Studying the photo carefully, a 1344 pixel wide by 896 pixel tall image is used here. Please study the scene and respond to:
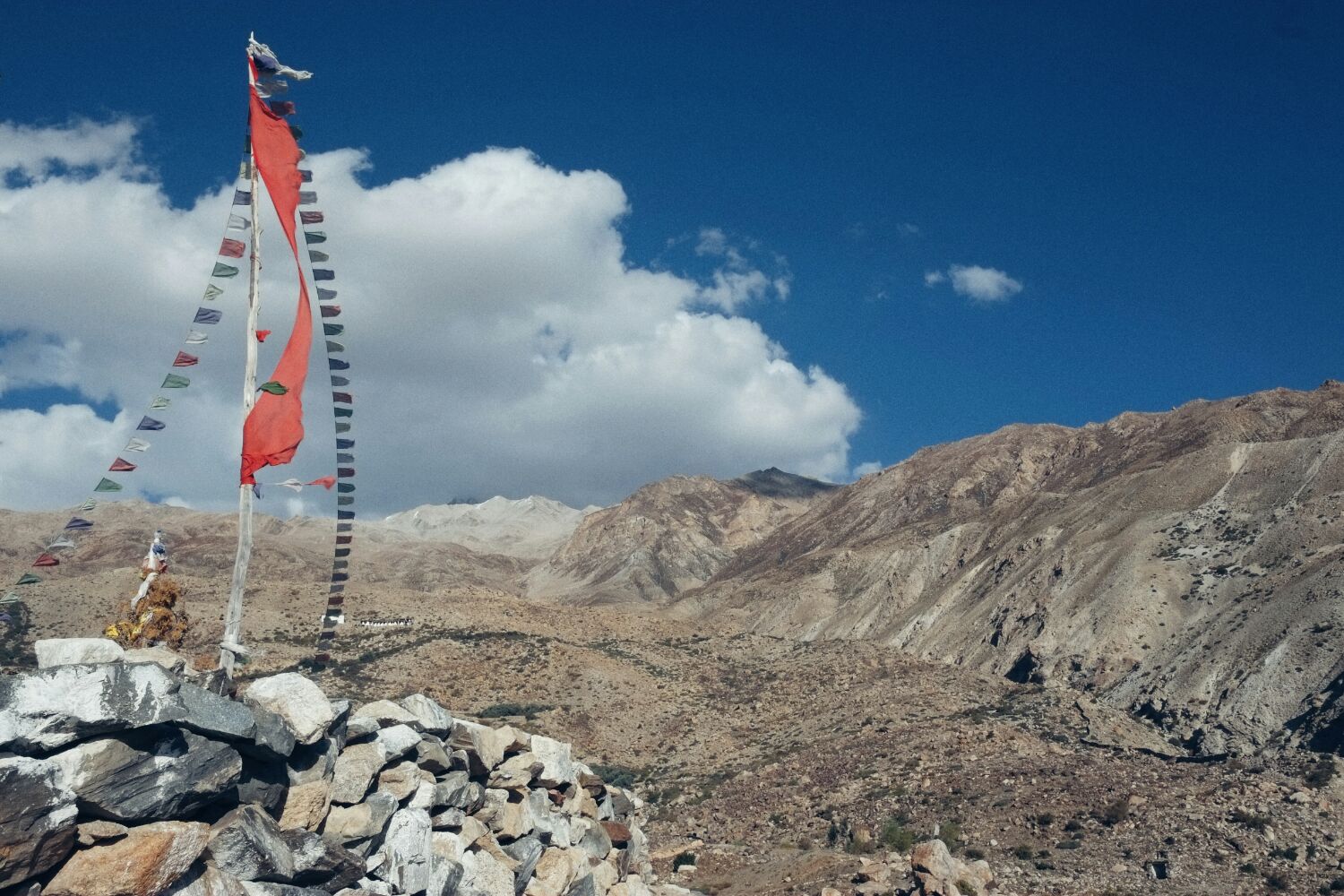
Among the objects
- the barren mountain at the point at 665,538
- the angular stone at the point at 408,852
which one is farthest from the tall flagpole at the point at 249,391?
the barren mountain at the point at 665,538

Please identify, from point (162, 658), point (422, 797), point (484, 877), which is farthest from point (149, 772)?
point (484, 877)

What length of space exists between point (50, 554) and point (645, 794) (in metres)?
21.6

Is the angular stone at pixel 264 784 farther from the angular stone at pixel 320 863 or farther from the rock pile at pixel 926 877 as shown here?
the rock pile at pixel 926 877

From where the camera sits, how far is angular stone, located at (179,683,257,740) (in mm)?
7145

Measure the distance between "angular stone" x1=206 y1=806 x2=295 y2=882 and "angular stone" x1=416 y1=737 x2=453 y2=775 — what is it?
7.64 ft

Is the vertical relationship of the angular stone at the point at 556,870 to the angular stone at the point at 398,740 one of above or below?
below

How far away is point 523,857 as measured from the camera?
10.9m

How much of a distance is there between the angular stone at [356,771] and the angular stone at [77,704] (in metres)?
2.08

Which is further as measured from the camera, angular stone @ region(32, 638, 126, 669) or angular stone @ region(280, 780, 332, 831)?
angular stone @ region(280, 780, 332, 831)

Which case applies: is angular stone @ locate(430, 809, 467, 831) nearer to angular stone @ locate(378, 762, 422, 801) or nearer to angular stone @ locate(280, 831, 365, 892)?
angular stone @ locate(378, 762, 422, 801)

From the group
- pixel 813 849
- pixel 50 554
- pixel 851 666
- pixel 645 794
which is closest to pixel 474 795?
pixel 50 554

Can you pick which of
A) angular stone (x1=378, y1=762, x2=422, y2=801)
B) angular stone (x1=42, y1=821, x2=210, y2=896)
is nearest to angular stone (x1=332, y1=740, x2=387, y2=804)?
angular stone (x1=378, y1=762, x2=422, y2=801)

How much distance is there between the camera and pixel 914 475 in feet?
369

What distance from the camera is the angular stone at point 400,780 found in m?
9.27
